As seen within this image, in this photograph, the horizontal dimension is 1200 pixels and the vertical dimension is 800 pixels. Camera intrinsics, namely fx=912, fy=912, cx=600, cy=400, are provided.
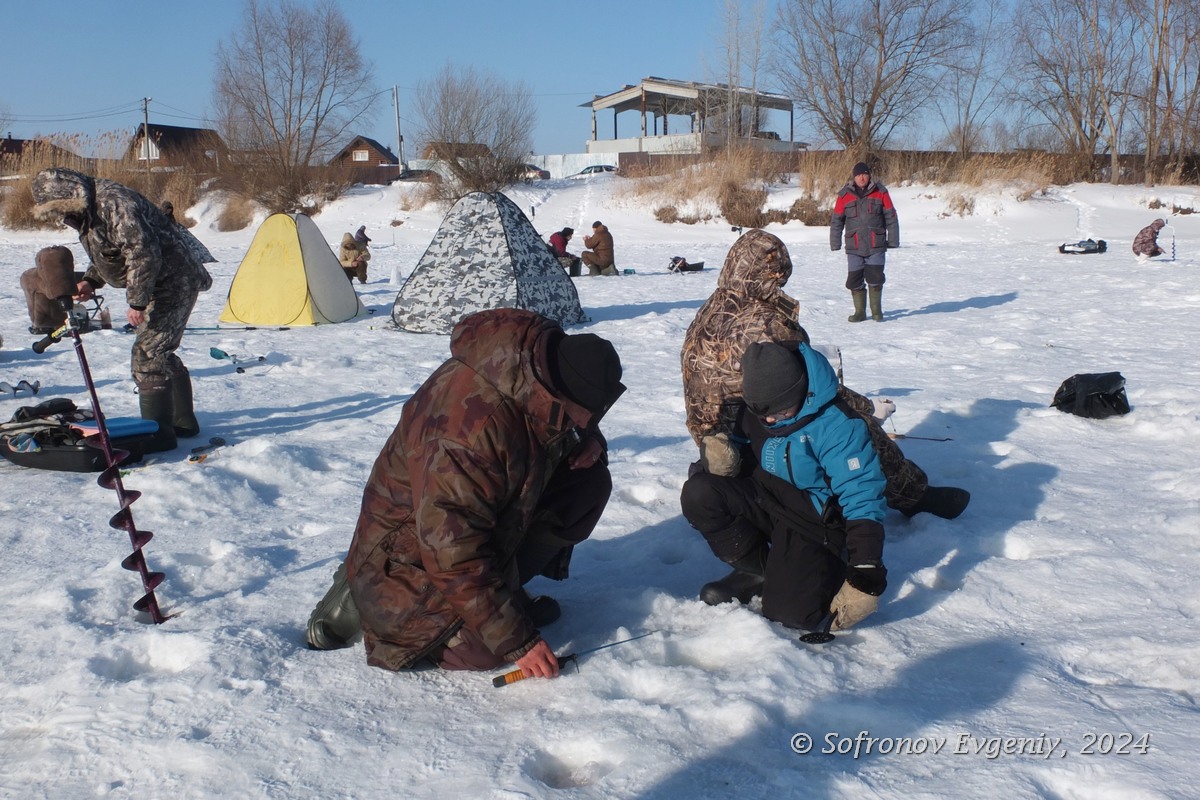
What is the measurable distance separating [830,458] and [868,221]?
6.92m

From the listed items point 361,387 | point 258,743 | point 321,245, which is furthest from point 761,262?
point 321,245

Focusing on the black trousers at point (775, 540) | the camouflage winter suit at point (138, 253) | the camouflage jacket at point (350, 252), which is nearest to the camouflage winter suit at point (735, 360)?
the black trousers at point (775, 540)

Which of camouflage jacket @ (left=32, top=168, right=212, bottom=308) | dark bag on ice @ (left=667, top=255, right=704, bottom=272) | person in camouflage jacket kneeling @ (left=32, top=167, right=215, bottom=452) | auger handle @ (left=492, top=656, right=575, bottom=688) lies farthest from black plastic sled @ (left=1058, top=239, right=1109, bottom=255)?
auger handle @ (left=492, top=656, right=575, bottom=688)

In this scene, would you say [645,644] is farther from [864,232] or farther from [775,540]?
[864,232]

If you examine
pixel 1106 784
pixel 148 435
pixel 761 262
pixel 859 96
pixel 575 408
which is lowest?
pixel 1106 784

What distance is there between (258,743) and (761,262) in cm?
264

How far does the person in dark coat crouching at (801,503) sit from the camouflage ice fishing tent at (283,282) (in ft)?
23.6

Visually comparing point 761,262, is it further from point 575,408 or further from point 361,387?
point 361,387

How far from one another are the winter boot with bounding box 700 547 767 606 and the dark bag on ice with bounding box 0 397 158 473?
2.99 metres

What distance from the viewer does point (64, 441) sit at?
446 cm

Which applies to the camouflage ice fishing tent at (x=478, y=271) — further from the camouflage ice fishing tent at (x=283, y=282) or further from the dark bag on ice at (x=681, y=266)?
the dark bag on ice at (x=681, y=266)

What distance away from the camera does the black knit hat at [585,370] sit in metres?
2.23

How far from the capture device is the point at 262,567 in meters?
3.40

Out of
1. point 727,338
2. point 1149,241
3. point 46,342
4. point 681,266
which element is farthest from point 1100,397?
point 1149,241
